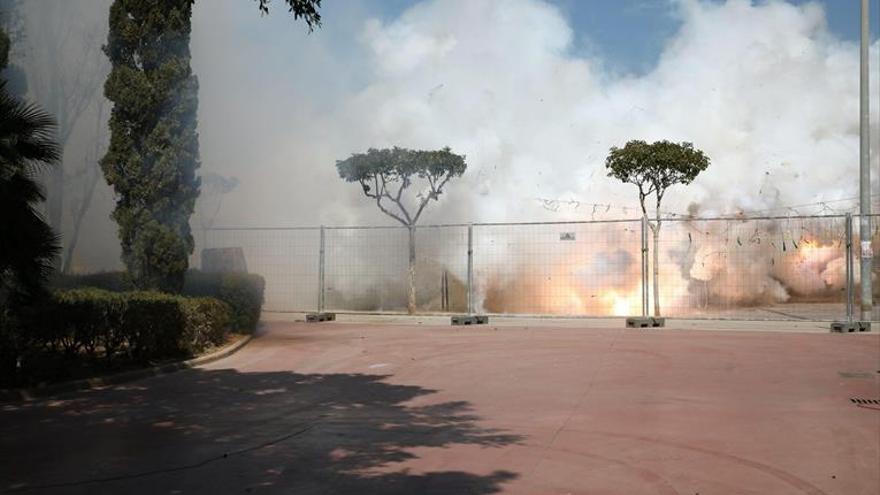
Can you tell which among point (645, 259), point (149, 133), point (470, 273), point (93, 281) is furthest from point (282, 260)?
point (645, 259)

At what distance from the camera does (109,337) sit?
10.1 m

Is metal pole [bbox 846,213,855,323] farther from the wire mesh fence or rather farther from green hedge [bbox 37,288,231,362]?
green hedge [bbox 37,288,231,362]

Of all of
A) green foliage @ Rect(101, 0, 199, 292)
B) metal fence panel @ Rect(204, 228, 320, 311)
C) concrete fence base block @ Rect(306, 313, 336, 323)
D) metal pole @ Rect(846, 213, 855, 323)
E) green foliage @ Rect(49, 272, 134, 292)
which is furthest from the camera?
metal fence panel @ Rect(204, 228, 320, 311)

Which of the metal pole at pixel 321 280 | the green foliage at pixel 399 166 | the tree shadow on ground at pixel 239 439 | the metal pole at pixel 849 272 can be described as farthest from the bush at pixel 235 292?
the metal pole at pixel 849 272

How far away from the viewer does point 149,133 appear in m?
13.4

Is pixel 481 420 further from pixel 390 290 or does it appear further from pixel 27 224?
pixel 390 290

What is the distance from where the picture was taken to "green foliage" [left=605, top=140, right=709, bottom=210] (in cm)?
1728

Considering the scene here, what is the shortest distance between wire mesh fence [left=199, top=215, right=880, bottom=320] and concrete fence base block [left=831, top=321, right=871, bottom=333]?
3399mm

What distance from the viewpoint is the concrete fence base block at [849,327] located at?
15.1 meters

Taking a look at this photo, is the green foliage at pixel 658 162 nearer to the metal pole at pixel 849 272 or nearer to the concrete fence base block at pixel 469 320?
the metal pole at pixel 849 272

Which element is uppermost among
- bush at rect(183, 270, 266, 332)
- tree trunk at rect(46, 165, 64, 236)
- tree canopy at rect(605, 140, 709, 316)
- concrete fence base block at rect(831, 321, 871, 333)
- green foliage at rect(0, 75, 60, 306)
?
tree canopy at rect(605, 140, 709, 316)

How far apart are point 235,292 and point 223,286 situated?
0.23 meters

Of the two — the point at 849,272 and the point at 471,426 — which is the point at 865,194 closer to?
the point at 849,272

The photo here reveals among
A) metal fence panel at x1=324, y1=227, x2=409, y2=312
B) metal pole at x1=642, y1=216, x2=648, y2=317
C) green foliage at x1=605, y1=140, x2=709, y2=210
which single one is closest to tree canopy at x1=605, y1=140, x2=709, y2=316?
green foliage at x1=605, y1=140, x2=709, y2=210
